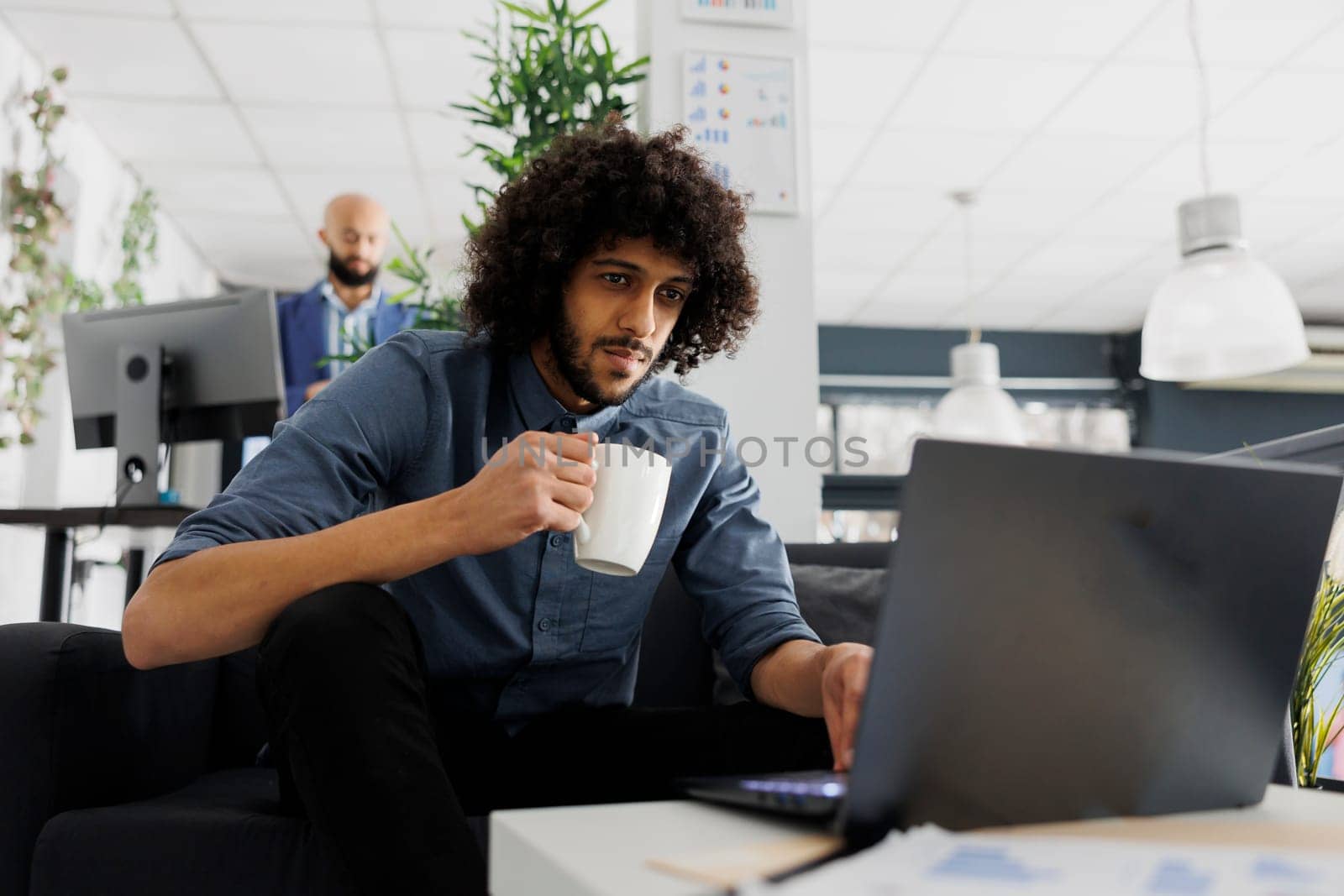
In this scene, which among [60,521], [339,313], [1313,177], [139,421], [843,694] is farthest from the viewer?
[1313,177]

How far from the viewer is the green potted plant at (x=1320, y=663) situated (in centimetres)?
112

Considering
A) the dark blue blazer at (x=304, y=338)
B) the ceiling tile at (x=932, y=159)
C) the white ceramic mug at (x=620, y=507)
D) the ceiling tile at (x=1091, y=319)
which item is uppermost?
the ceiling tile at (x=932, y=159)

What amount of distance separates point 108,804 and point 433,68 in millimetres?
3271

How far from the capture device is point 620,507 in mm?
938

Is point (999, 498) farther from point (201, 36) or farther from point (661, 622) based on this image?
point (201, 36)

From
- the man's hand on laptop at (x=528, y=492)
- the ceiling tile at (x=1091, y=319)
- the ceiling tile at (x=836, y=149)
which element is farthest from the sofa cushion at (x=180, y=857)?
the ceiling tile at (x=1091, y=319)

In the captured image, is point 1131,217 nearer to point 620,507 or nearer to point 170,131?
point 170,131

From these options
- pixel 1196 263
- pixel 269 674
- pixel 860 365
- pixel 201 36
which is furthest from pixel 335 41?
pixel 860 365

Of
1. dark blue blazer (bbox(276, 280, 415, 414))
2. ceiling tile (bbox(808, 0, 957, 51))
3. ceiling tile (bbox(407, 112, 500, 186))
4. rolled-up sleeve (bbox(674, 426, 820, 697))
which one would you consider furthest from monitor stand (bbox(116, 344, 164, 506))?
ceiling tile (bbox(808, 0, 957, 51))

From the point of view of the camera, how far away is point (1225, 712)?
67cm

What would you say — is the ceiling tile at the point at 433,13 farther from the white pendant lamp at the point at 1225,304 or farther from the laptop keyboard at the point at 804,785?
the laptop keyboard at the point at 804,785

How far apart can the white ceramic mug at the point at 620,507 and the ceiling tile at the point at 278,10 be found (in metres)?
3.16

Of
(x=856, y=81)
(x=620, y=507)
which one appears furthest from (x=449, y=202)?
(x=620, y=507)

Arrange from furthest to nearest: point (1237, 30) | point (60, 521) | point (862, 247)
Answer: point (862, 247) < point (1237, 30) < point (60, 521)
